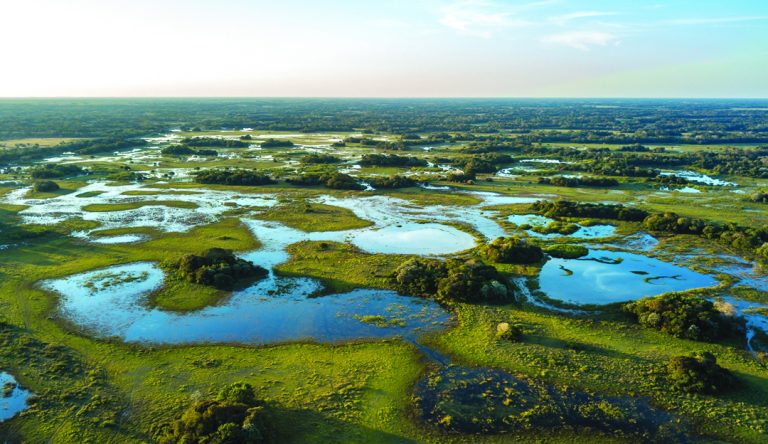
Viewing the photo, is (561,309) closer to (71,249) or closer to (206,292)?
(206,292)

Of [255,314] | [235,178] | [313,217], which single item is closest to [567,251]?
[255,314]

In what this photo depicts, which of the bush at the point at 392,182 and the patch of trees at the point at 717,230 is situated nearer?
the patch of trees at the point at 717,230

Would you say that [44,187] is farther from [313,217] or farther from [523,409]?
[523,409]

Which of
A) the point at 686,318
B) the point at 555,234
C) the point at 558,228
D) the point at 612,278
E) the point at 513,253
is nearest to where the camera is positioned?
the point at 686,318

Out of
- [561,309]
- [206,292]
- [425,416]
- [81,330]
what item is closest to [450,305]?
[561,309]

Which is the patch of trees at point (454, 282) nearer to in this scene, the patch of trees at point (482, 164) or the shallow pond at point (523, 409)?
the shallow pond at point (523, 409)

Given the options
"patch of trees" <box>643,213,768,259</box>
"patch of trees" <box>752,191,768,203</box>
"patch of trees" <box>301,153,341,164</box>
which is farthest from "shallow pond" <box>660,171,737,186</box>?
"patch of trees" <box>301,153,341,164</box>

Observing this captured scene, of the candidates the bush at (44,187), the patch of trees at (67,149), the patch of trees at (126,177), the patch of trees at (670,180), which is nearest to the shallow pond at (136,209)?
the bush at (44,187)
